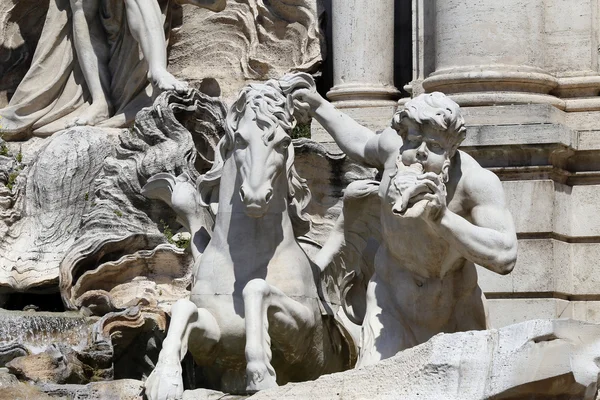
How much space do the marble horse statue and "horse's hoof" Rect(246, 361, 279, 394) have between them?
25cm

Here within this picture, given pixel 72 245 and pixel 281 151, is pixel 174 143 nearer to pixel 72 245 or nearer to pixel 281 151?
pixel 72 245

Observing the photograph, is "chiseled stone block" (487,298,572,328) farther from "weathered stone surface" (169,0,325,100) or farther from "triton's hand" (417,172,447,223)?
"weathered stone surface" (169,0,325,100)

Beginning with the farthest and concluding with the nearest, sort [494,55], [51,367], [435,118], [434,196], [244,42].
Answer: [244,42] < [494,55] < [51,367] < [435,118] < [434,196]

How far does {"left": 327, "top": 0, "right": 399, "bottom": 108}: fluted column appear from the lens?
492 inches

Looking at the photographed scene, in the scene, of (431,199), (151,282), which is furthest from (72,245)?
(431,199)

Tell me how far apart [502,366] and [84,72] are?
631 centimetres

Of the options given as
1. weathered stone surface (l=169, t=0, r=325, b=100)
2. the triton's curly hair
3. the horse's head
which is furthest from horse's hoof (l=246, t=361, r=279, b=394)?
weathered stone surface (l=169, t=0, r=325, b=100)

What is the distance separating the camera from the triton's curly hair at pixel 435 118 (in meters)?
8.70

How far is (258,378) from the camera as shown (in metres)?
8.90

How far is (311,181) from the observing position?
38.4ft

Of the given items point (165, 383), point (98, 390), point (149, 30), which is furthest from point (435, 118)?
point (149, 30)

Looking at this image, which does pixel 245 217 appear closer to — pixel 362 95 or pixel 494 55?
pixel 494 55

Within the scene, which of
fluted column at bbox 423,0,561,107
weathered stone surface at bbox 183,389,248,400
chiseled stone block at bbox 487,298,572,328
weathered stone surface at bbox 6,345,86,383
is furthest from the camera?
fluted column at bbox 423,0,561,107

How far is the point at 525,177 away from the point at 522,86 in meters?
0.67
